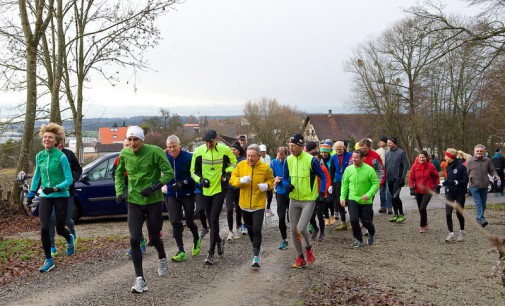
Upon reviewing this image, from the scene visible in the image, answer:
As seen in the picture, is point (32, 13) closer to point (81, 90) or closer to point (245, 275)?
point (81, 90)

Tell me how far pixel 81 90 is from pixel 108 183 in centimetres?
941

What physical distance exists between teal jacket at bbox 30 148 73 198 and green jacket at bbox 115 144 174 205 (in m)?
1.37

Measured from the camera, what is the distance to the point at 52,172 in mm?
7875

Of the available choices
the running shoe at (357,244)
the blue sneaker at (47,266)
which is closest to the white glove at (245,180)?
the running shoe at (357,244)

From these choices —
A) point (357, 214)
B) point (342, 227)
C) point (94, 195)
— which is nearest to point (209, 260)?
point (357, 214)

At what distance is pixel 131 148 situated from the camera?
6.84m

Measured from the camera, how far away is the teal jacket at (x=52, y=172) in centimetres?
784

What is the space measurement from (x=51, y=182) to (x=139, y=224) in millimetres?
1976

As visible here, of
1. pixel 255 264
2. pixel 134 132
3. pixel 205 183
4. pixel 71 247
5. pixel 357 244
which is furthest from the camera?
pixel 357 244

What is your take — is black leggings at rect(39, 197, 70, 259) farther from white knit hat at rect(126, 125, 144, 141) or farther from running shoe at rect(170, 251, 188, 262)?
white knit hat at rect(126, 125, 144, 141)

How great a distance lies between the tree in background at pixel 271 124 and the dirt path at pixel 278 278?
6542cm

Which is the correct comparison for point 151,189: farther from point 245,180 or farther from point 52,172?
point 52,172

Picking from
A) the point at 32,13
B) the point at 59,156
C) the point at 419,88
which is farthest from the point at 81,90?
the point at 419,88

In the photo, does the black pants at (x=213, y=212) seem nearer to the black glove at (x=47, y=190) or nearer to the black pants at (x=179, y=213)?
the black pants at (x=179, y=213)
